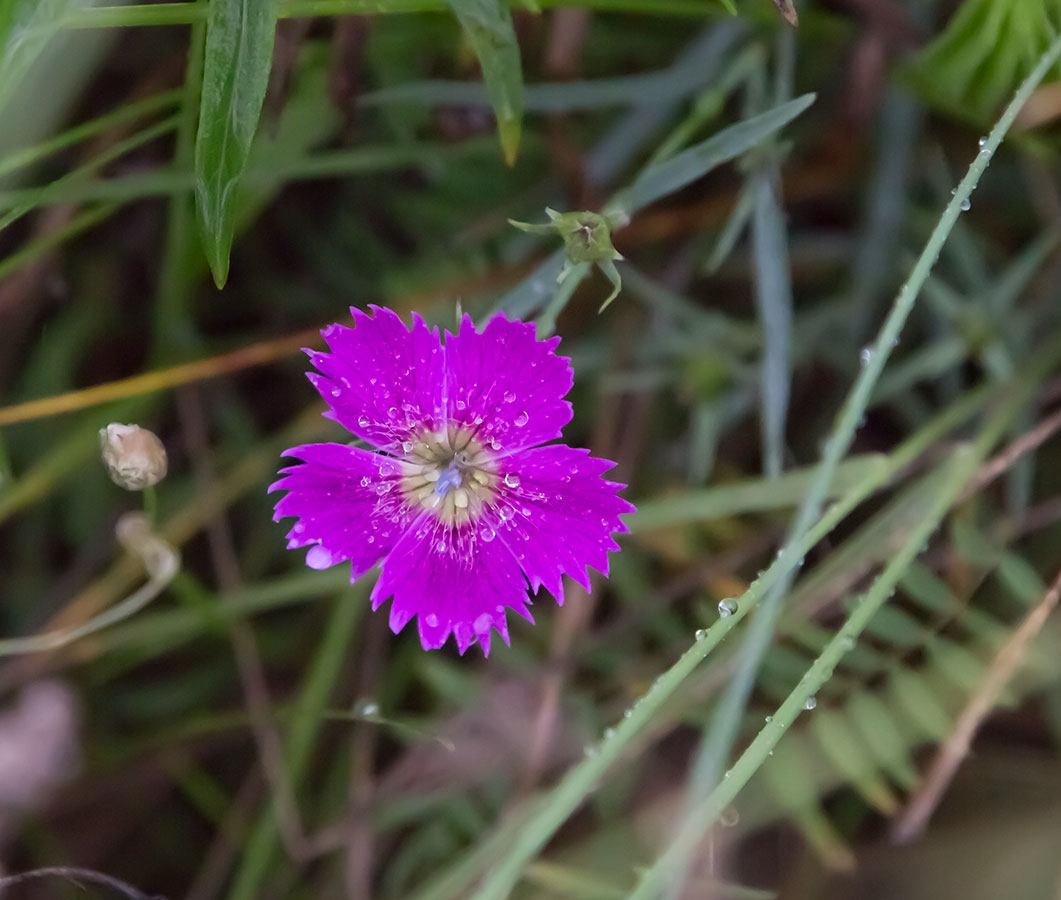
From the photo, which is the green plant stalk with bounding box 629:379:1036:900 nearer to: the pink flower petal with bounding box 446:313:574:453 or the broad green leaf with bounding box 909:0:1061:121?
the pink flower petal with bounding box 446:313:574:453

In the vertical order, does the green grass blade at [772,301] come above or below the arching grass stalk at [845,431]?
above

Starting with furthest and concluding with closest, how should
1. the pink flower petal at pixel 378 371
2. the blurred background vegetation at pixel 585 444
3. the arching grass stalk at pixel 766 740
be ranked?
1. the blurred background vegetation at pixel 585 444
2. the pink flower petal at pixel 378 371
3. the arching grass stalk at pixel 766 740

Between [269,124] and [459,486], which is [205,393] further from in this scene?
[459,486]


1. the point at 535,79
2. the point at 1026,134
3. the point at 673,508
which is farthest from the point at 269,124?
the point at 1026,134

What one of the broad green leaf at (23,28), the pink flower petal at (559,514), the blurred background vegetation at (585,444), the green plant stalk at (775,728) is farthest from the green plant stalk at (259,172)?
the green plant stalk at (775,728)

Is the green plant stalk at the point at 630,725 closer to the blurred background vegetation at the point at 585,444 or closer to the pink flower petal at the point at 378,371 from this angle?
the blurred background vegetation at the point at 585,444

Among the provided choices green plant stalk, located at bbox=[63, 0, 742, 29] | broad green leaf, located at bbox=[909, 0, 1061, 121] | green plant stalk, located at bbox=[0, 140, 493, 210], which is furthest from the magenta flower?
broad green leaf, located at bbox=[909, 0, 1061, 121]
